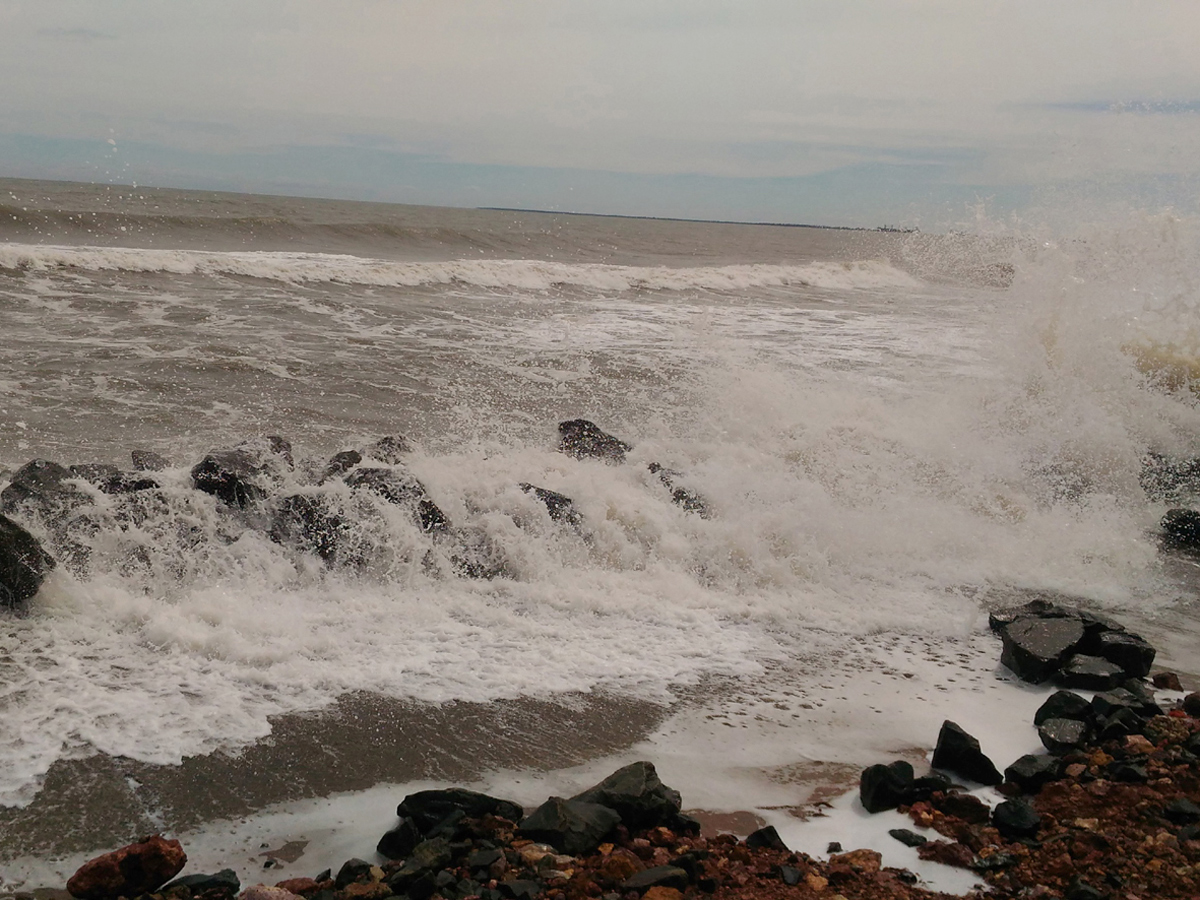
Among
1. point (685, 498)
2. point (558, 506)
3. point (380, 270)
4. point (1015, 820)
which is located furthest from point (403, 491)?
point (380, 270)

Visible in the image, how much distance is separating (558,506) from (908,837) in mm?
3663

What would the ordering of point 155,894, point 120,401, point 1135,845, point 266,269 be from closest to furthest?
point 155,894 → point 1135,845 → point 120,401 → point 266,269

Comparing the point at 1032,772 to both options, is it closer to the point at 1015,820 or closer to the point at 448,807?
the point at 1015,820

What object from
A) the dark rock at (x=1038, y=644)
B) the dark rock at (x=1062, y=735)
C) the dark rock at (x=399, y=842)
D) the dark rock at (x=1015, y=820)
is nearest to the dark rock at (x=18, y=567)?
the dark rock at (x=399, y=842)

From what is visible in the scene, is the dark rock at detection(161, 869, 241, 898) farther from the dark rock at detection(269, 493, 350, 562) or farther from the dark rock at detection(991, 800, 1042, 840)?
the dark rock at detection(269, 493, 350, 562)

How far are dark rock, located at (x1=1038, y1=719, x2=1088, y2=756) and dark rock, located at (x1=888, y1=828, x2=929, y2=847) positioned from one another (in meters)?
1.01

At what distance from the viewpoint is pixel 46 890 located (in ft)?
9.59

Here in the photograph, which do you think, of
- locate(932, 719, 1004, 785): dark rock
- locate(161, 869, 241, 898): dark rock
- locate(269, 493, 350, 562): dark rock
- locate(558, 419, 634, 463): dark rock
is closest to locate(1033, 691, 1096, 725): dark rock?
locate(932, 719, 1004, 785): dark rock

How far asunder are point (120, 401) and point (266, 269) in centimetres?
1286

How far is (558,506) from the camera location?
664cm

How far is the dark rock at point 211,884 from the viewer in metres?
2.91

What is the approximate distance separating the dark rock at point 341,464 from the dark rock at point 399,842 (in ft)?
12.4

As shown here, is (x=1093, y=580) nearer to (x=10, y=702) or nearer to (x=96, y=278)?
(x=10, y=702)

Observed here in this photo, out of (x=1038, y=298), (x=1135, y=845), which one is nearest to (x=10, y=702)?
(x=1135, y=845)
